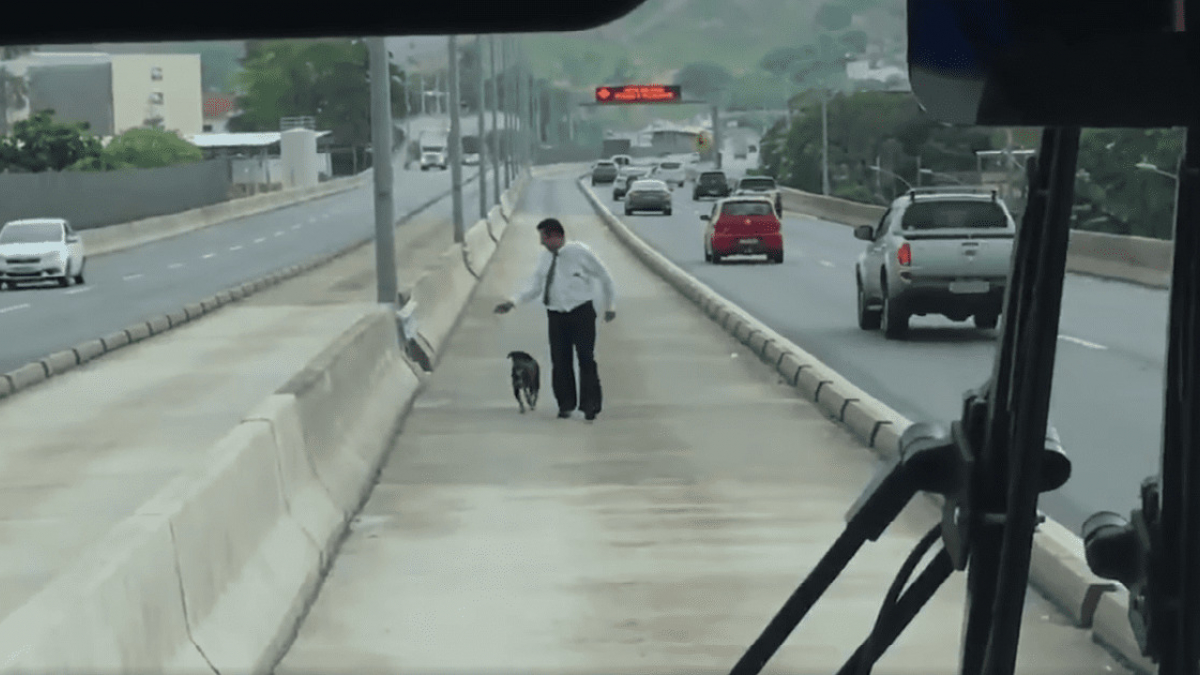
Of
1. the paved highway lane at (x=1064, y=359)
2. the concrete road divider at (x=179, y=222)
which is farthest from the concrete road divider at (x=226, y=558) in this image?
the concrete road divider at (x=179, y=222)

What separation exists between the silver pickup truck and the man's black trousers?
30.8 ft

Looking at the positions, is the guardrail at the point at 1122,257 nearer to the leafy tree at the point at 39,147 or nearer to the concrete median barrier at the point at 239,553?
the concrete median barrier at the point at 239,553

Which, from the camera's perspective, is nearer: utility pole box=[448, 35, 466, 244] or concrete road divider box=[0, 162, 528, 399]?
concrete road divider box=[0, 162, 528, 399]

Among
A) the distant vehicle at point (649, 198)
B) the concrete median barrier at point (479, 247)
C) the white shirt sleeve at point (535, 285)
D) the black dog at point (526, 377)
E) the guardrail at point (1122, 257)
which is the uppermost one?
the white shirt sleeve at point (535, 285)

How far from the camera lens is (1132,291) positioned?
37062 mm

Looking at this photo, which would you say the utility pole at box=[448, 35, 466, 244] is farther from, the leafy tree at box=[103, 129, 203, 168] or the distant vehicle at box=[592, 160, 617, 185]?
the distant vehicle at box=[592, 160, 617, 185]

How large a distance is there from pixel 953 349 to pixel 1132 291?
12037mm

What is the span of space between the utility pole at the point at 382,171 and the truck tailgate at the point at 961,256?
709cm

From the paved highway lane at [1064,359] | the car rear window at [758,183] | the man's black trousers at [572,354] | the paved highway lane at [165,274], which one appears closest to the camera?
the paved highway lane at [1064,359]

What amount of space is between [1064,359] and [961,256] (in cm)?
347

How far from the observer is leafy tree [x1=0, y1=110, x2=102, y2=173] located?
3964 inches

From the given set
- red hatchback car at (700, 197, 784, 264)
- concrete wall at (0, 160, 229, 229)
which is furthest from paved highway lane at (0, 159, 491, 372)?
red hatchback car at (700, 197, 784, 264)

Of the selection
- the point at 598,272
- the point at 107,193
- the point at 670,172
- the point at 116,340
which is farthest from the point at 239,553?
the point at 670,172

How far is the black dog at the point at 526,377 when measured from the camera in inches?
760
